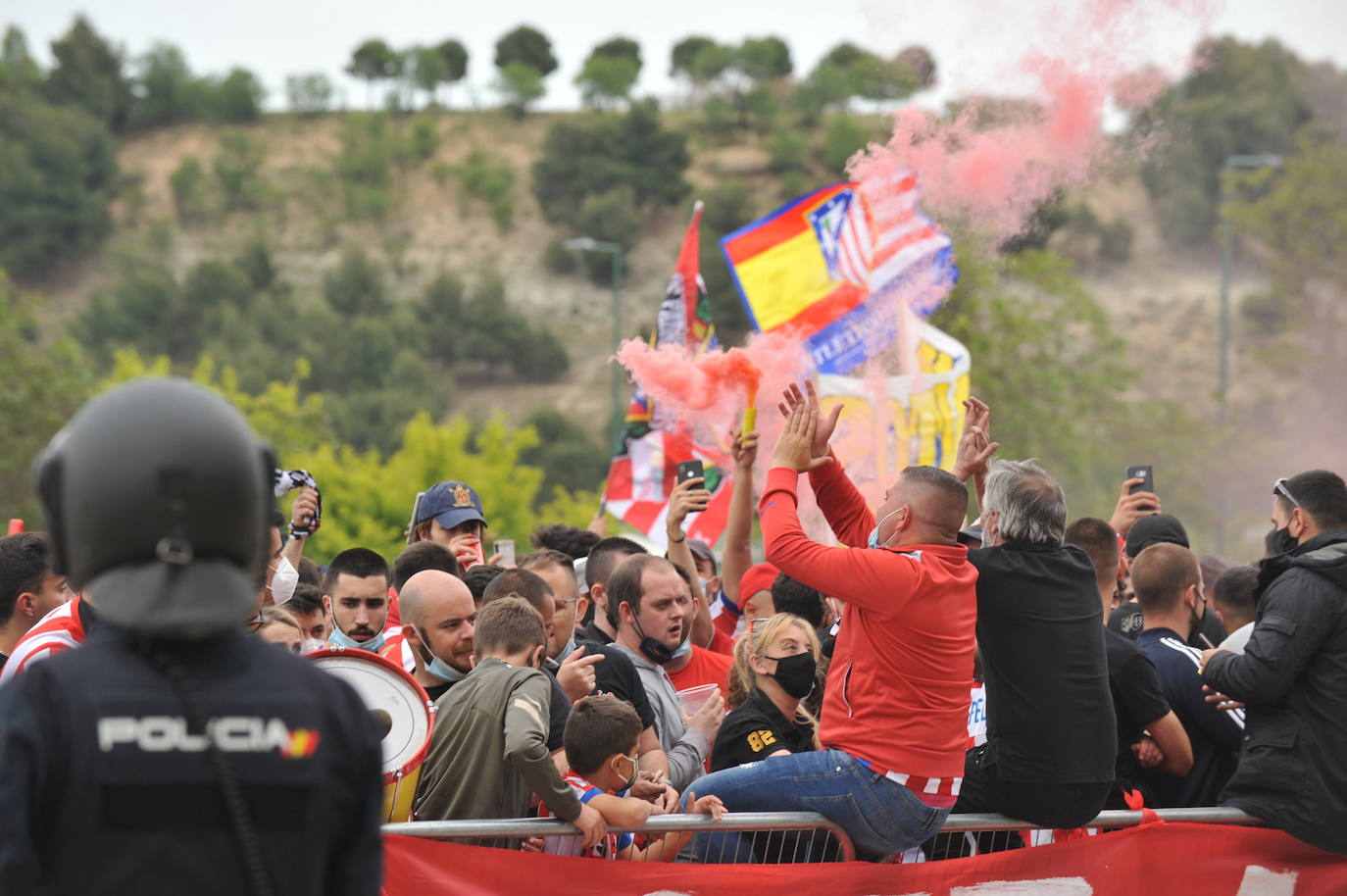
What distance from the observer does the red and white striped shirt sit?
172 inches

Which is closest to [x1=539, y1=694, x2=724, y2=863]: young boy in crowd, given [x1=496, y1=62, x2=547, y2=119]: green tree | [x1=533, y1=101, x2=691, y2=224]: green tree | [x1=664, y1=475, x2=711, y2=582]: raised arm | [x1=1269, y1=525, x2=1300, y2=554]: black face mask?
[x1=664, y1=475, x2=711, y2=582]: raised arm

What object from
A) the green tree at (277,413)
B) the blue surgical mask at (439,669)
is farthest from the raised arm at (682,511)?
the green tree at (277,413)

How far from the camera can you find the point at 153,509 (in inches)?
84.6

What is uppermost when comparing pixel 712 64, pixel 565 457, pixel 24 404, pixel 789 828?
pixel 712 64

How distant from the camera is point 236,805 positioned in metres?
2.10

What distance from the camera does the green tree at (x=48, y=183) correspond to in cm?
8638

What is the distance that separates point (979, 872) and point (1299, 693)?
4.76 feet

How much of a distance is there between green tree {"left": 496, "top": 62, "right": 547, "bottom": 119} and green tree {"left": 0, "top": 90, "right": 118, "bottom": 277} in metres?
30.6

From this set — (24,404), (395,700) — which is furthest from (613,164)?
(395,700)

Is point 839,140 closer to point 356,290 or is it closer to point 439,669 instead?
point 356,290

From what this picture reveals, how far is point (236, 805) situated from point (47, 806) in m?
0.27

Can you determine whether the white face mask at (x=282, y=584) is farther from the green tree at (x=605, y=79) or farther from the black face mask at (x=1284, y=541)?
the green tree at (x=605, y=79)

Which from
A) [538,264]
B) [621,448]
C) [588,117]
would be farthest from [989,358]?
[588,117]

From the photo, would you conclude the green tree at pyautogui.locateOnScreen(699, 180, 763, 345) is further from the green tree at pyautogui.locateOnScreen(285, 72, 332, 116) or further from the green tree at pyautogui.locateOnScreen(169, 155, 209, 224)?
the green tree at pyautogui.locateOnScreen(285, 72, 332, 116)
